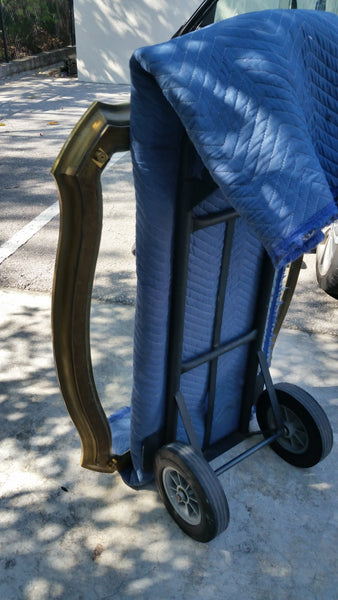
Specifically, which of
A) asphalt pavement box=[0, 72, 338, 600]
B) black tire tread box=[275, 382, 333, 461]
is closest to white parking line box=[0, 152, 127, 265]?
asphalt pavement box=[0, 72, 338, 600]

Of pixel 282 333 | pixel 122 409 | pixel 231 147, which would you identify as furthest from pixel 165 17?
pixel 231 147

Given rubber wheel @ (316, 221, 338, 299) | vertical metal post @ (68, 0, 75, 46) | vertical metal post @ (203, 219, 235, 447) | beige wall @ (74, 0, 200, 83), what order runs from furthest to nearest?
vertical metal post @ (68, 0, 75, 46)
beige wall @ (74, 0, 200, 83)
rubber wheel @ (316, 221, 338, 299)
vertical metal post @ (203, 219, 235, 447)

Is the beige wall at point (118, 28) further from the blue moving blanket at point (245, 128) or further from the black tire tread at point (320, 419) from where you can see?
the blue moving blanket at point (245, 128)

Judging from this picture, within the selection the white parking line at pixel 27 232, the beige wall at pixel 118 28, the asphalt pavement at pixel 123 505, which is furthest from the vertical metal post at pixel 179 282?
the beige wall at pixel 118 28

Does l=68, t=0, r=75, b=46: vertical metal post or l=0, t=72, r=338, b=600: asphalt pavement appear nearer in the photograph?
l=0, t=72, r=338, b=600: asphalt pavement

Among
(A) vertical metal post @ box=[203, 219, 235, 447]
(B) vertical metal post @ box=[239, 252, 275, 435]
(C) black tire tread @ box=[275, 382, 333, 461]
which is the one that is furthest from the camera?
(C) black tire tread @ box=[275, 382, 333, 461]

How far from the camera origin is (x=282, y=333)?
11.5ft

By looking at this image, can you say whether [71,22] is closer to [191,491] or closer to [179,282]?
[179,282]

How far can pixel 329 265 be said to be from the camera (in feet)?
12.5

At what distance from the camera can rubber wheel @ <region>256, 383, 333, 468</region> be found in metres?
2.37

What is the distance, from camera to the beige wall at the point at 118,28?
9633 mm

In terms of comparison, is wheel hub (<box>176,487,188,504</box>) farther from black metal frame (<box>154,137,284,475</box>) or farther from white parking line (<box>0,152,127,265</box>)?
white parking line (<box>0,152,127,265</box>)

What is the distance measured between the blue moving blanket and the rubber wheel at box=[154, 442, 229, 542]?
0.62 m

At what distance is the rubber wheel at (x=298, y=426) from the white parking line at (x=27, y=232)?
2570 mm
